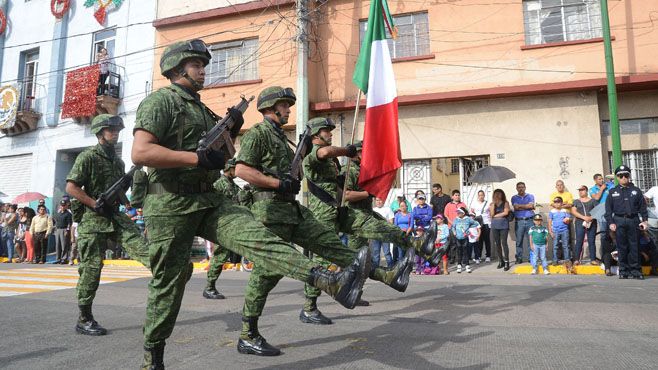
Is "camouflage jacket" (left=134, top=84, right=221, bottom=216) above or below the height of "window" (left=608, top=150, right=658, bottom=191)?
below

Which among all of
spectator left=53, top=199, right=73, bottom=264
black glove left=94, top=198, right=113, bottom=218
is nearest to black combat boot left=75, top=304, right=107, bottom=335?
black glove left=94, top=198, right=113, bottom=218

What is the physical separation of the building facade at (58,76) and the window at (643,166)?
51.3ft

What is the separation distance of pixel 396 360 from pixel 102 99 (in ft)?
53.6

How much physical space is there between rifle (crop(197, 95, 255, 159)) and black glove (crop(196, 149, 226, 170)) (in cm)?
3

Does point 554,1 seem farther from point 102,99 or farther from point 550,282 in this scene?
point 102,99

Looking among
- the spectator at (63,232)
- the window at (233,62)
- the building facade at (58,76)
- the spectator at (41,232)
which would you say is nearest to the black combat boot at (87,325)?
the spectator at (63,232)

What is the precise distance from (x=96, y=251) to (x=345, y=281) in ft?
10.7

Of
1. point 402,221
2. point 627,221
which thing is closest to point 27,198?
point 402,221

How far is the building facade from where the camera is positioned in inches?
663

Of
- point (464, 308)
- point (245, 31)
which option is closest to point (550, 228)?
point (464, 308)

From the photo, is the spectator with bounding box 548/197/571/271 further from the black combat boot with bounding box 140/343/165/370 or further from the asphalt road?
the black combat boot with bounding box 140/343/165/370

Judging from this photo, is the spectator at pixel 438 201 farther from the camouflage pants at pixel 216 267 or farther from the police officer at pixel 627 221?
the camouflage pants at pixel 216 267

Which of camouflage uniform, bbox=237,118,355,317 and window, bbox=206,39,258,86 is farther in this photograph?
window, bbox=206,39,258,86

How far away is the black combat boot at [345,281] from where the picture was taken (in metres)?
2.39
